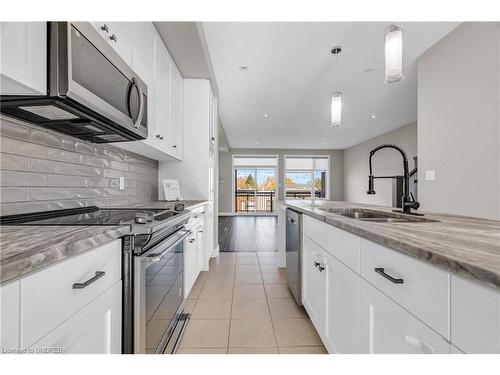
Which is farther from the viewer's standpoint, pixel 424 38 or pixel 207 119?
pixel 207 119

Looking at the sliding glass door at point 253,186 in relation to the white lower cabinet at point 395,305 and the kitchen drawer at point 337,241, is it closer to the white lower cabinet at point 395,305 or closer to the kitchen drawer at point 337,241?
the kitchen drawer at point 337,241

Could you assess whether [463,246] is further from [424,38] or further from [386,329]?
[424,38]

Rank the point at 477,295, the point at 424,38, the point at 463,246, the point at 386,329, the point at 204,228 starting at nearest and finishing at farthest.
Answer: the point at 477,295, the point at 463,246, the point at 386,329, the point at 424,38, the point at 204,228

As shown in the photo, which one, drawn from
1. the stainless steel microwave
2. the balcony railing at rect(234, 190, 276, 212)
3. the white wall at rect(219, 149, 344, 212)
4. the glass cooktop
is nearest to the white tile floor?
the glass cooktop

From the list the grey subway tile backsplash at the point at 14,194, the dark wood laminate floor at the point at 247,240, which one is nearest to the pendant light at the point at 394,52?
the grey subway tile backsplash at the point at 14,194

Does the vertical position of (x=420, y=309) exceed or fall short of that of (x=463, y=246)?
it falls short

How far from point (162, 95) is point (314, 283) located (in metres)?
2.05

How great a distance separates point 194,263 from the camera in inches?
89.0

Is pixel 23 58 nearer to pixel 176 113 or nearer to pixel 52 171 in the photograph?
pixel 52 171

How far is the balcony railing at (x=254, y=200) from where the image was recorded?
1002 centimetres

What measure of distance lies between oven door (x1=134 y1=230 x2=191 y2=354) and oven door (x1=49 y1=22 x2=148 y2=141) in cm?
71

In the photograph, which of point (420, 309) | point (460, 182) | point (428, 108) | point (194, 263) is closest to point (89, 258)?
point (420, 309)

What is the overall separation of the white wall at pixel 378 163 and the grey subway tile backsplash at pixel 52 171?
6.67 m

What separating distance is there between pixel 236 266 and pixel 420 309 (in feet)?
8.95
